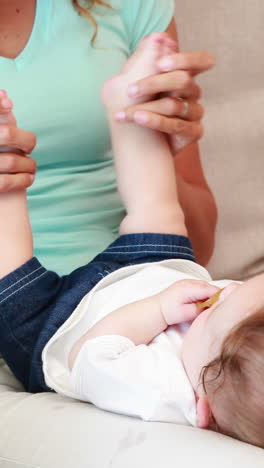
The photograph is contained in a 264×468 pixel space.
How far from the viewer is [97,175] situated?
108 centimetres

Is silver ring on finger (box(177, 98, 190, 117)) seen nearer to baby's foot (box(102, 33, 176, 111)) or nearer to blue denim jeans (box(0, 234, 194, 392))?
baby's foot (box(102, 33, 176, 111))

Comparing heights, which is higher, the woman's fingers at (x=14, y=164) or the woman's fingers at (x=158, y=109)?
the woman's fingers at (x=158, y=109)

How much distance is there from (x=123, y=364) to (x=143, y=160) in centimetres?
29

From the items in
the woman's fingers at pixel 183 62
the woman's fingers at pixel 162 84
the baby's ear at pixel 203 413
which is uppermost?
the woman's fingers at pixel 183 62

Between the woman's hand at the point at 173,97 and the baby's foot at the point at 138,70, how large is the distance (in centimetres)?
2

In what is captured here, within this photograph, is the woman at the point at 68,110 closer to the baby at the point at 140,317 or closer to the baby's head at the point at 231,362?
the baby at the point at 140,317

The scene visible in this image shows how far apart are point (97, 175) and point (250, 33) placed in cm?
41

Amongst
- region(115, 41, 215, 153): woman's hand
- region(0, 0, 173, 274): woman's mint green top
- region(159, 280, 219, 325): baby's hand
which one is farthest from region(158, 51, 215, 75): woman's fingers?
region(159, 280, 219, 325): baby's hand

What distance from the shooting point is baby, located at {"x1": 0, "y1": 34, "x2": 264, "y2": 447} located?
0.71 meters

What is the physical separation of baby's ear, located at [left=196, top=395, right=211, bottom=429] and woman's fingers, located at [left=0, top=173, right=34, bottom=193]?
1.02 ft

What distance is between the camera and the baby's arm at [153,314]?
31.0 inches

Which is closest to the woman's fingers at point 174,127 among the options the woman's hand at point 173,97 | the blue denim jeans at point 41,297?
the woman's hand at point 173,97

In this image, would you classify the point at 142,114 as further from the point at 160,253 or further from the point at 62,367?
the point at 62,367

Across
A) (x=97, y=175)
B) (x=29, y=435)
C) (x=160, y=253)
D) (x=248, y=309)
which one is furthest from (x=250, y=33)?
(x=29, y=435)
